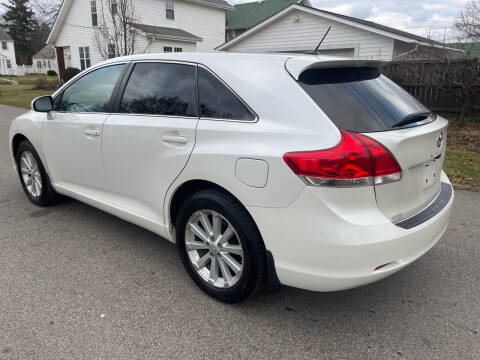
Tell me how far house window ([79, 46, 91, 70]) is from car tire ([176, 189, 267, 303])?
84.0 feet

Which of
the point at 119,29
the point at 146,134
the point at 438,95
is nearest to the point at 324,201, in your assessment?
the point at 146,134

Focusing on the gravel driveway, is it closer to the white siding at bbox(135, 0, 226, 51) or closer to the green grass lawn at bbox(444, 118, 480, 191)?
the green grass lawn at bbox(444, 118, 480, 191)

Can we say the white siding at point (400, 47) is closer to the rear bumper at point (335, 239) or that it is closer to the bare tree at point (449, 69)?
the bare tree at point (449, 69)

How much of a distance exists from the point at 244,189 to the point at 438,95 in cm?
1127

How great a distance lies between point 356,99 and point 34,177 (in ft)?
12.7

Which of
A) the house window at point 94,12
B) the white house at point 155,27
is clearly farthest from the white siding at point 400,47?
the house window at point 94,12

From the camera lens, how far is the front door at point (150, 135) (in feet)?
9.19

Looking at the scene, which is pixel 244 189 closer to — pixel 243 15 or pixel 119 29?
pixel 119 29

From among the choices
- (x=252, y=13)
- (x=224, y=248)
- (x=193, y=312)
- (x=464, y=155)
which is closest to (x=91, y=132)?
(x=224, y=248)

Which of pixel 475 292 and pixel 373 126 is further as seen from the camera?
pixel 475 292

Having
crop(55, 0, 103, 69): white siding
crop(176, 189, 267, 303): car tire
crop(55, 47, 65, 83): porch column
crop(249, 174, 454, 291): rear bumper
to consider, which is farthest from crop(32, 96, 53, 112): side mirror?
crop(55, 47, 65, 83): porch column

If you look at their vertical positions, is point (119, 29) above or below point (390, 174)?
above

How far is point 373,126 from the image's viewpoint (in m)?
2.29

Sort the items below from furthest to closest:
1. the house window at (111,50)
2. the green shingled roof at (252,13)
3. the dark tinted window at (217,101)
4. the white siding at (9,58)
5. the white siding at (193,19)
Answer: the white siding at (9,58) < the green shingled roof at (252,13) < the white siding at (193,19) < the house window at (111,50) < the dark tinted window at (217,101)
